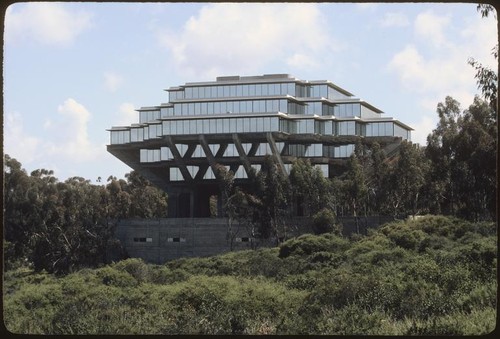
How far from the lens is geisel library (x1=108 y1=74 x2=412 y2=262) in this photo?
55719 millimetres

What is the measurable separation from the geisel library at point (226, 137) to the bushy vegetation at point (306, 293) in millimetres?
12888

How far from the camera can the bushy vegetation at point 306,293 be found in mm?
15516

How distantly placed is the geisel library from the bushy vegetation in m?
12.9

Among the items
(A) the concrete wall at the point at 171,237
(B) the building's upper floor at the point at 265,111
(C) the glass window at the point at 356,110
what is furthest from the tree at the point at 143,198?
(C) the glass window at the point at 356,110

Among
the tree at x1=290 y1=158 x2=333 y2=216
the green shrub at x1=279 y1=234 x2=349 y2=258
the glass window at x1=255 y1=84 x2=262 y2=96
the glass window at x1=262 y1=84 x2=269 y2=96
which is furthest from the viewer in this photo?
the glass window at x1=262 y1=84 x2=269 y2=96

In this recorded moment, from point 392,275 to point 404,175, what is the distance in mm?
18997

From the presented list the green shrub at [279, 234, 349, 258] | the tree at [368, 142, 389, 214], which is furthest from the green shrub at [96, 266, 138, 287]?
the tree at [368, 142, 389, 214]

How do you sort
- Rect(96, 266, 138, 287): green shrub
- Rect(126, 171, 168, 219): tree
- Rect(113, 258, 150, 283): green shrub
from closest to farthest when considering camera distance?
Rect(96, 266, 138, 287): green shrub, Rect(113, 258, 150, 283): green shrub, Rect(126, 171, 168, 219): tree

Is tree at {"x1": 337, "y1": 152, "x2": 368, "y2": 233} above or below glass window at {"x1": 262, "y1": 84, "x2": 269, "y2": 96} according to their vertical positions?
below

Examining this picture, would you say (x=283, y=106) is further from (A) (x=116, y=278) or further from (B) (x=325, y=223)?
(A) (x=116, y=278)

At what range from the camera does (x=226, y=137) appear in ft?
191

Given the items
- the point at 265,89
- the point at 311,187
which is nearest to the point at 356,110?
the point at 265,89

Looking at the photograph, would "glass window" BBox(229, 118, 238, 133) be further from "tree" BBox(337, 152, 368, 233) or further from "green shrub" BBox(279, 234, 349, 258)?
"green shrub" BBox(279, 234, 349, 258)

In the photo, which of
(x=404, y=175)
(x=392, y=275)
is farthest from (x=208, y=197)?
(x=392, y=275)
